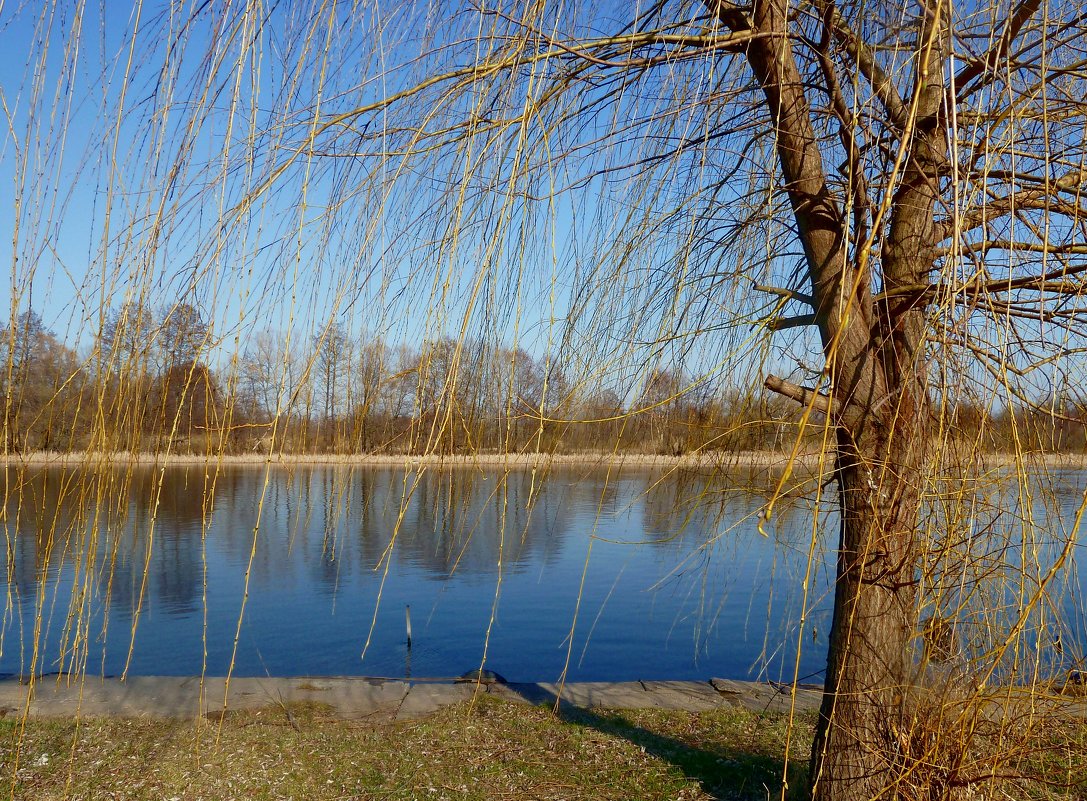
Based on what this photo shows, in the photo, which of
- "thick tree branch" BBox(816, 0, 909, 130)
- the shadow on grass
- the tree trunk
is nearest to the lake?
the shadow on grass

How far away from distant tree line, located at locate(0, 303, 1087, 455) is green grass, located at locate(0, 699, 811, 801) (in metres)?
1.70

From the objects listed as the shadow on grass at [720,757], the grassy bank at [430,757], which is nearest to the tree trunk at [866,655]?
the shadow on grass at [720,757]

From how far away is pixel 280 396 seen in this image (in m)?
1.23

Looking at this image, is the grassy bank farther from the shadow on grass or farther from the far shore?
the far shore

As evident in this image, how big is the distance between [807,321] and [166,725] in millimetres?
3432

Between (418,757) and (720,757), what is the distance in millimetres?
1222

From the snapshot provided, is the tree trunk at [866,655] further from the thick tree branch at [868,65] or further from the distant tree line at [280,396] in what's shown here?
the thick tree branch at [868,65]

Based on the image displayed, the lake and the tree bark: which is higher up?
the tree bark

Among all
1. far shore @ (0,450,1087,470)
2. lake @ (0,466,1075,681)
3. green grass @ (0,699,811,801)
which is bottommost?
lake @ (0,466,1075,681)

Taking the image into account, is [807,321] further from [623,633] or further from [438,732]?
[623,633]

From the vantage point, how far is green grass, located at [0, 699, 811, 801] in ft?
9.89

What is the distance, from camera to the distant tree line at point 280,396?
1343mm

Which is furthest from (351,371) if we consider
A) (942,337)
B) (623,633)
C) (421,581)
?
(421,581)

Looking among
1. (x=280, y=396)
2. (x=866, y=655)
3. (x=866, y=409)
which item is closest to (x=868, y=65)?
(x=866, y=409)
